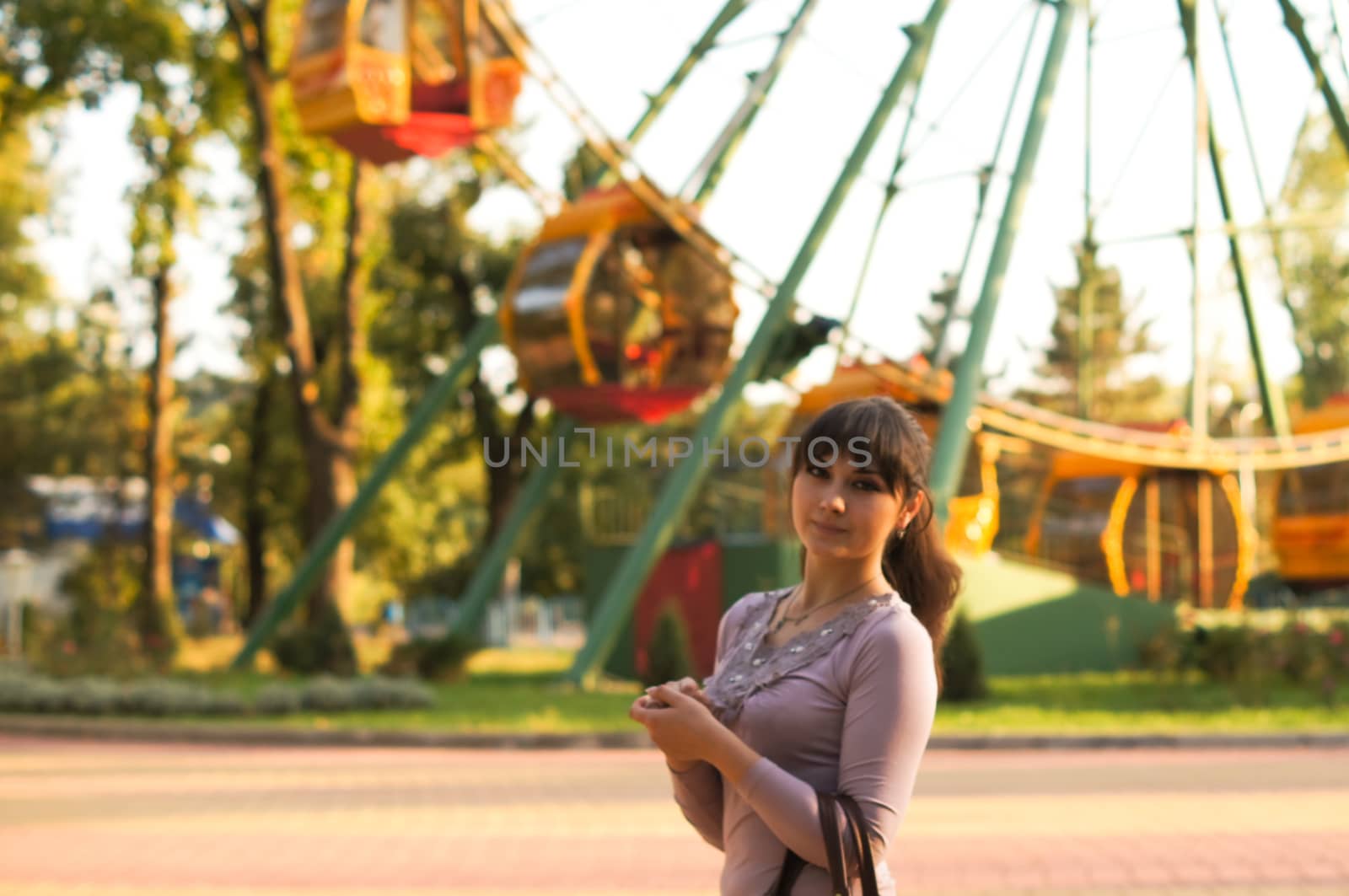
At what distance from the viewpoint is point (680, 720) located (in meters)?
2.46

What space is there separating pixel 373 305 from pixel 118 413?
18.1 metres

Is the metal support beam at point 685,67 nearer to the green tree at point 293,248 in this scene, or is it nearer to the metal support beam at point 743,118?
the metal support beam at point 743,118

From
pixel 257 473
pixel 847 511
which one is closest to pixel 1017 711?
pixel 847 511

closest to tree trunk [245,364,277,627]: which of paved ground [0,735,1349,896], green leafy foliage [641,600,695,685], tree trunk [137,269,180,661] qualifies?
tree trunk [137,269,180,661]

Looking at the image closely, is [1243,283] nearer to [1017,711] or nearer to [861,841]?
[1017,711]

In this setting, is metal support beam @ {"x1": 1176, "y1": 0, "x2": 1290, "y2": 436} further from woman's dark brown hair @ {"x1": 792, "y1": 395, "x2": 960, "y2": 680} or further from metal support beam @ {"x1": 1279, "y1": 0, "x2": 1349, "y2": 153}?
woman's dark brown hair @ {"x1": 792, "y1": 395, "x2": 960, "y2": 680}

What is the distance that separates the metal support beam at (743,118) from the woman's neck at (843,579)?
56.9 ft

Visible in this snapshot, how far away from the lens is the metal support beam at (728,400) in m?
18.3

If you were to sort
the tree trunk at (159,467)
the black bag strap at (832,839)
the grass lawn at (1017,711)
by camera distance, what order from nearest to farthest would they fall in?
the black bag strap at (832,839) → the grass lawn at (1017,711) → the tree trunk at (159,467)

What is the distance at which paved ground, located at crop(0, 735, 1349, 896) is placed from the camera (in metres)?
7.61

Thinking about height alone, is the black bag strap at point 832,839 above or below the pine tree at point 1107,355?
below

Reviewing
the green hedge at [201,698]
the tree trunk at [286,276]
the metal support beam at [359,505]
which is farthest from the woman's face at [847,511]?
the tree trunk at [286,276]

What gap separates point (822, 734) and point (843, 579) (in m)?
0.26

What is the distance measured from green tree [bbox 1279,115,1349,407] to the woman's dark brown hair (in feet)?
151
